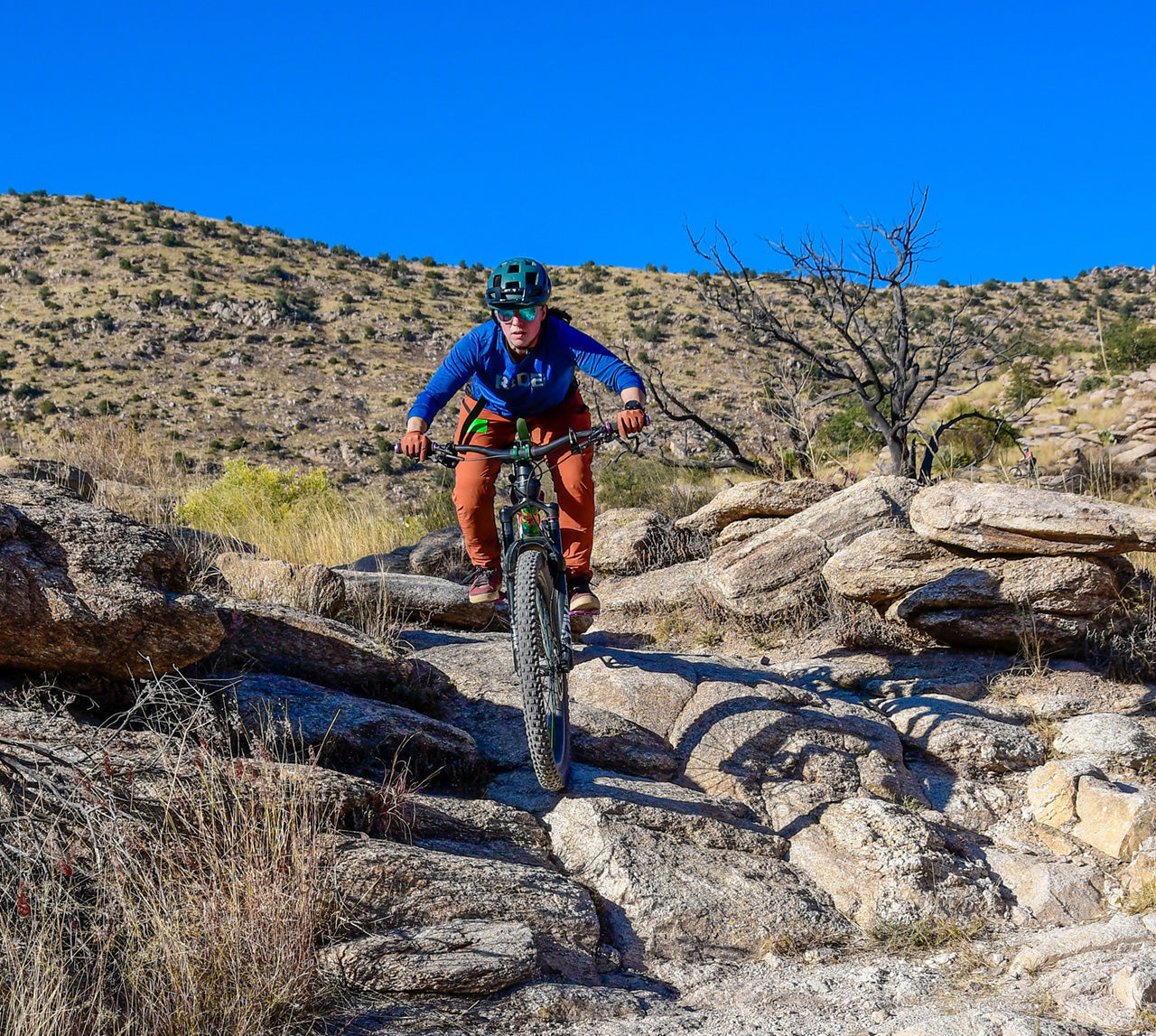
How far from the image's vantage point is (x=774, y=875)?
4.96m

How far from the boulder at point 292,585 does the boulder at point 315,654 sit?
140cm

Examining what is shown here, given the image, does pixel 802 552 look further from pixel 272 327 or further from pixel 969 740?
pixel 272 327

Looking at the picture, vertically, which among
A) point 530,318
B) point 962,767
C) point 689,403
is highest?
point 689,403

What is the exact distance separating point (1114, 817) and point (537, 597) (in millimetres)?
3253

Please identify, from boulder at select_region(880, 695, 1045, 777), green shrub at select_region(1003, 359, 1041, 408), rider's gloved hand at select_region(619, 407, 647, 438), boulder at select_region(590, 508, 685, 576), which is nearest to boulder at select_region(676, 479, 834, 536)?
boulder at select_region(590, 508, 685, 576)

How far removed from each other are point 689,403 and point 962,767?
27865 millimetres

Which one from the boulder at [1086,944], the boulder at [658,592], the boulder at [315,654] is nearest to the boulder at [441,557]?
the boulder at [658,592]

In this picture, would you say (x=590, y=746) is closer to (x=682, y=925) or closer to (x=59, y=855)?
(x=682, y=925)

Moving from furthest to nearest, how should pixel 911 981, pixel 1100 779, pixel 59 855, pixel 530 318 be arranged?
pixel 1100 779 → pixel 530 318 → pixel 911 981 → pixel 59 855

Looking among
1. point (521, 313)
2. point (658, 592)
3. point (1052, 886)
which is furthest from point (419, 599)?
point (1052, 886)

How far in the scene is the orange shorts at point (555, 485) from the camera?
18.2 ft

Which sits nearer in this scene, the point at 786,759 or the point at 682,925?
the point at 682,925

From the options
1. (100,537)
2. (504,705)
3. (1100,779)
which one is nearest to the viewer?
(100,537)

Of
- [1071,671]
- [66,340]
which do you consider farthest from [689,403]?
[1071,671]
